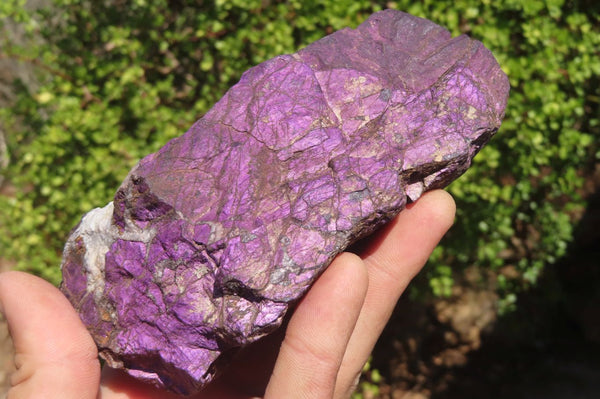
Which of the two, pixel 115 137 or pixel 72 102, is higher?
pixel 72 102

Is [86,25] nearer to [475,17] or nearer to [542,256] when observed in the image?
[475,17]

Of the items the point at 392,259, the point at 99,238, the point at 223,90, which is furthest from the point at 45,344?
the point at 223,90

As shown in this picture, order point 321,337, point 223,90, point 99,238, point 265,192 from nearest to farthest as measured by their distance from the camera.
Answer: point 321,337 → point 265,192 → point 99,238 → point 223,90

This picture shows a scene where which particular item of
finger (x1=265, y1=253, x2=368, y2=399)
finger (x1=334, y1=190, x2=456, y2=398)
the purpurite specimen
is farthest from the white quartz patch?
finger (x1=334, y1=190, x2=456, y2=398)

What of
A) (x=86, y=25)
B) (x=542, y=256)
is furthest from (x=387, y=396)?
(x=86, y=25)

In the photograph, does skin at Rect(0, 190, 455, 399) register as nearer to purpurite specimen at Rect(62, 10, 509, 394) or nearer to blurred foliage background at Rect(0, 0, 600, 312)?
purpurite specimen at Rect(62, 10, 509, 394)

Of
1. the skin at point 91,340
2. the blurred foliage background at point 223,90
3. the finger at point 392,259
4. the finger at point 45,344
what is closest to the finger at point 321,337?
the skin at point 91,340

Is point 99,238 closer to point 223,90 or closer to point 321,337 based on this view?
point 321,337
